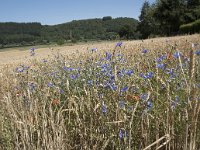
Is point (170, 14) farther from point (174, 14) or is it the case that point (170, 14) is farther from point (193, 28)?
point (193, 28)

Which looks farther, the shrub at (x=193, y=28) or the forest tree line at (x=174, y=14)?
the forest tree line at (x=174, y=14)

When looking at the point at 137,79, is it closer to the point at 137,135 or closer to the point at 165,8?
the point at 137,135

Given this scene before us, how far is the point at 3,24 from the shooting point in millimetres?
129750

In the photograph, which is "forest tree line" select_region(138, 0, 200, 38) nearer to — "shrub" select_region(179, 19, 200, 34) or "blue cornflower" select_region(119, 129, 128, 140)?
"shrub" select_region(179, 19, 200, 34)

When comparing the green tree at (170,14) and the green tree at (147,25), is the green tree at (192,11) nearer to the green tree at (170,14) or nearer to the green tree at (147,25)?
the green tree at (170,14)

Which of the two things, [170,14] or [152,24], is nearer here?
[170,14]

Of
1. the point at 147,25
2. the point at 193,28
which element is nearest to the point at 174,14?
the point at 193,28

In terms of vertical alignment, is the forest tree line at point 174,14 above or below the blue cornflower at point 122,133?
above

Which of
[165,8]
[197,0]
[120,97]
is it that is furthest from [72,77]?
[197,0]

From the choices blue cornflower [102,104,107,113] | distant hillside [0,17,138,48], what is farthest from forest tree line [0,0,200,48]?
blue cornflower [102,104,107,113]

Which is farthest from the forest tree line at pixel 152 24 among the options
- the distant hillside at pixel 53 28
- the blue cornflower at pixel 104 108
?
the blue cornflower at pixel 104 108

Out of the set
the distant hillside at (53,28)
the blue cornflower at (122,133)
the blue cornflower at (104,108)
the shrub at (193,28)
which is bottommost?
the blue cornflower at (122,133)

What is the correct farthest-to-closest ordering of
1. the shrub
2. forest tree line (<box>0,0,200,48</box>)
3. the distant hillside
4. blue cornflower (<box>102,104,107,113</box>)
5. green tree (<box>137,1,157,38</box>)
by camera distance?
the distant hillside, green tree (<box>137,1,157,38</box>), forest tree line (<box>0,0,200,48</box>), the shrub, blue cornflower (<box>102,104,107,113</box>)

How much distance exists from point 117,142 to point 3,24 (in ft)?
438
